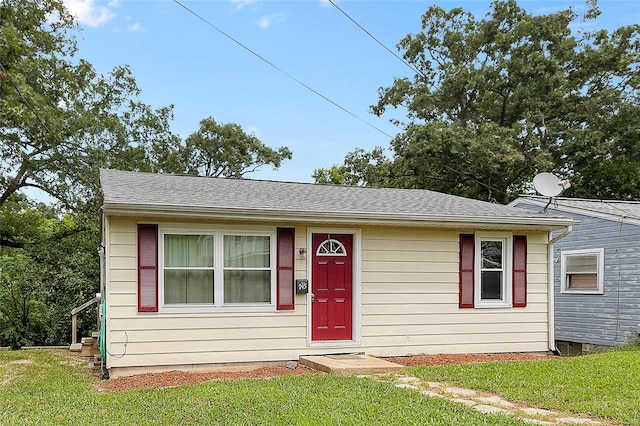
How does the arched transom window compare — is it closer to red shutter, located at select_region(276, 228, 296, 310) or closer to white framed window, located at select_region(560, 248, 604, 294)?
red shutter, located at select_region(276, 228, 296, 310)

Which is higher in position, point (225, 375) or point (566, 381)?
point (566, 381)

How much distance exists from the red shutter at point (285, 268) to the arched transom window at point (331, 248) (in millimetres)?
504

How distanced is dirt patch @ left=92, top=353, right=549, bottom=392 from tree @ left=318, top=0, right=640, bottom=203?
11869 mm

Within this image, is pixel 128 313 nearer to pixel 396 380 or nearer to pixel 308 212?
pixel 308 212

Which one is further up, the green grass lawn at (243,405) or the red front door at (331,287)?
the red front door at (331,287)

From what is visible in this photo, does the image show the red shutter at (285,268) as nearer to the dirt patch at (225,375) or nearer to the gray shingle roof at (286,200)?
the gray shingle roof at (286,200)

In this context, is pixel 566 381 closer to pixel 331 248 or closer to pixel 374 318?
pixel 374 318

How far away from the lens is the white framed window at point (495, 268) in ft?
30.9

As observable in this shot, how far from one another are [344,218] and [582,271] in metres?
7.33

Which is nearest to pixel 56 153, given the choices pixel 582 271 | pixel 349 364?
pixel 349 364

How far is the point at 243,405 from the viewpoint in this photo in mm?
5289

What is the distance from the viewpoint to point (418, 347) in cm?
895

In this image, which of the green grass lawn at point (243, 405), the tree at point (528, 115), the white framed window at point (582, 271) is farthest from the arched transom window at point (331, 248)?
the tree at point (528, 115)

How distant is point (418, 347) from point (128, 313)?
4.40 meters
